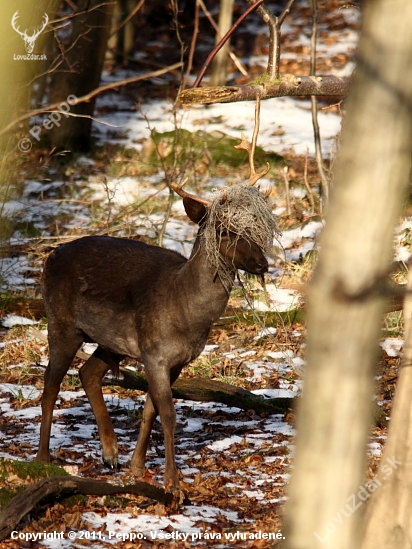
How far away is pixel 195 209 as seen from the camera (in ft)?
20.7

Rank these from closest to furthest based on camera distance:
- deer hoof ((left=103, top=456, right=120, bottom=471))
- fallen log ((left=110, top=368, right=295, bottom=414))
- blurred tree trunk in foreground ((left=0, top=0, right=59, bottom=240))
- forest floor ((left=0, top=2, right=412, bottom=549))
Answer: forest floor ((left=0, top=2, right=412, bottom=549))
blurred tree trunk in foreground ((left=0, top=0, right=59, bottom=240))
deer hoof ((left=103, top=456, right=120, bottom=471))
fallen log ((left=110, top=368, right=295, bottom=414))

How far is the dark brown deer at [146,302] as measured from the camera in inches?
244

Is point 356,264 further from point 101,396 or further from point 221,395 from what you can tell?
point 221,395

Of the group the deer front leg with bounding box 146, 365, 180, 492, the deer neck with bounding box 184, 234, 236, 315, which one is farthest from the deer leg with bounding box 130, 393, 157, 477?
the deer neck with bounding box 184, 234, 236, 315

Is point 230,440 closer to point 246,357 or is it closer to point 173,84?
point 246,357

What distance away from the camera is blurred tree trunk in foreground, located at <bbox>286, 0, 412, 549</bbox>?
264 centimetres

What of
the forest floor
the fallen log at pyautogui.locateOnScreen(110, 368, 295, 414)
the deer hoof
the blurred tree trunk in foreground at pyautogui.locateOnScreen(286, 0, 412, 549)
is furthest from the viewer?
the fallen log at pyautogui.locateOnScreen(110, 368, 295, 414)

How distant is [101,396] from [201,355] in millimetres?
2295

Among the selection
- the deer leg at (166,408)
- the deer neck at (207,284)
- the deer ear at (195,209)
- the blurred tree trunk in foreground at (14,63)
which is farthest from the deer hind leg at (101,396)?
the blurred tree trunk in foreground at (14,63)

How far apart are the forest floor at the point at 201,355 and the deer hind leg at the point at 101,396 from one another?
153 mm

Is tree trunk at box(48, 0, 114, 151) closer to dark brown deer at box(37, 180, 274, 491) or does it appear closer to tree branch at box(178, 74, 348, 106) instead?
dark brown deer at box(37, 180, 274, 491)

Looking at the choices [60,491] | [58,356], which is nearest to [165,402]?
[58,356]

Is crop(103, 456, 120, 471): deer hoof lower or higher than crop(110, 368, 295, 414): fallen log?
lower

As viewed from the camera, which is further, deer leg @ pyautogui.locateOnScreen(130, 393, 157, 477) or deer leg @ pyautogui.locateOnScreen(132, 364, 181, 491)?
deer leg @ pyautogui.locateOnScreen(130, 393, 157, 477)
